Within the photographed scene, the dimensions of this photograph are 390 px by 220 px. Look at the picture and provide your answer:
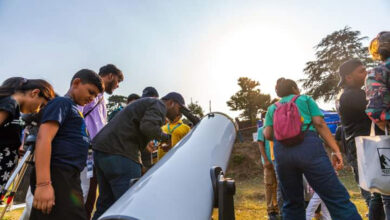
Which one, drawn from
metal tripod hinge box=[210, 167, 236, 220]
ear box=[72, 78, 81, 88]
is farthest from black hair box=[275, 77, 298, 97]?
ear box=[72, 78, 81, 88]

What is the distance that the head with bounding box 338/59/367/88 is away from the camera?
2953mm

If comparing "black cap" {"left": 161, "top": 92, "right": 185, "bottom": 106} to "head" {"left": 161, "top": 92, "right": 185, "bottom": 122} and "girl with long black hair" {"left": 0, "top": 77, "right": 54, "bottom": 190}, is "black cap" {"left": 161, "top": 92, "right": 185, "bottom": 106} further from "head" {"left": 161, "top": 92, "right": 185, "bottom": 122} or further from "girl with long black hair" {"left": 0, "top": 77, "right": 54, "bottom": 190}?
"girl with long black hair" {"left": 0, "top": 77, "right": 54, "bottom": 190}

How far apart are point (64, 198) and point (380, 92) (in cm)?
244

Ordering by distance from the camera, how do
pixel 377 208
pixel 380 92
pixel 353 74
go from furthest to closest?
pixel 353 74
pixel 377 208
pixel 380 92

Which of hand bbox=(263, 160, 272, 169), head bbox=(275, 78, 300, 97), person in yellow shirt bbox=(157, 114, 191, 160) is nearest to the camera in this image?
head bbox=(275, 78, 300, 97)

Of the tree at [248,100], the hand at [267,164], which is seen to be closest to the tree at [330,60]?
the tree at [248,100]

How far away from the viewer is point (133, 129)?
2.51 metres

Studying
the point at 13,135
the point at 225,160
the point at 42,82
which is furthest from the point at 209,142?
the point at 13,135

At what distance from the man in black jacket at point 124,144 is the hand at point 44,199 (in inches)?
27.9

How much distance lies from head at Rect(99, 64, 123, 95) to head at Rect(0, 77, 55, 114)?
1223 millimetres

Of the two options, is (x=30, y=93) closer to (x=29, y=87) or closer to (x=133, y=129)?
(x=29, y=87)

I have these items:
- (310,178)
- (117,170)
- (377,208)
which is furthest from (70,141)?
(377,208)

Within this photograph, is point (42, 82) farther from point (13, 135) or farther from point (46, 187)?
point (46, 187)

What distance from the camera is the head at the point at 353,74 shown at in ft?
9.69
